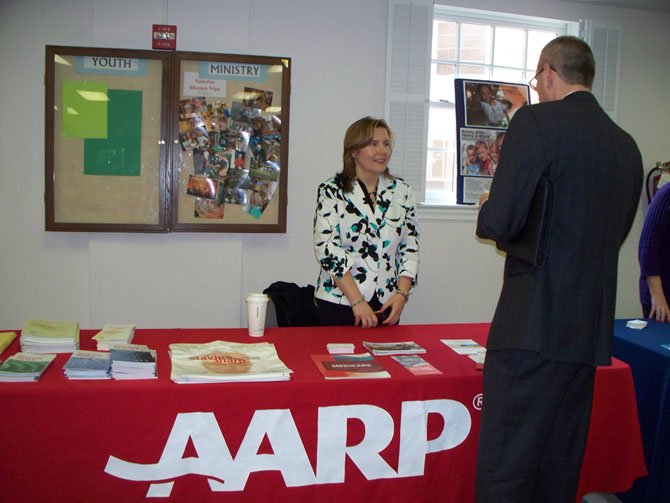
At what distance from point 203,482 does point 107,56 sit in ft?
8.50

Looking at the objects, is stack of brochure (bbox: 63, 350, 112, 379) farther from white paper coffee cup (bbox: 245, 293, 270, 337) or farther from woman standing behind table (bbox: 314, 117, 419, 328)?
woman standing behind table (bbox: 314, 117, 419, 328)

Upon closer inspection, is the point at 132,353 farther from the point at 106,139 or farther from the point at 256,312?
the point at 106,139

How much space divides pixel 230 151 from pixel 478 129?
161 centimetres

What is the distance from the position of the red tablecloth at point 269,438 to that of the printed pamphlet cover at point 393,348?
10cm

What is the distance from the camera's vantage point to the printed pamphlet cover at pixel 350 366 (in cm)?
163

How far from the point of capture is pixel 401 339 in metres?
2.07

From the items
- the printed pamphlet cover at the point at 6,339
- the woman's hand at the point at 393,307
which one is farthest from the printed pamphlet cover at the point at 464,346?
the printed pamphlet cover at the point at 6,339

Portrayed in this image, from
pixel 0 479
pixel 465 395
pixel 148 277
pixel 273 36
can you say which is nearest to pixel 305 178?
pixel 273 36

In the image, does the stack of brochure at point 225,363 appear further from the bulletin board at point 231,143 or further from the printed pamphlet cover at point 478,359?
the bulletin board at point 231,143

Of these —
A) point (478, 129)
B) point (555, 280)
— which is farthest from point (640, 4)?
point (555, 280)

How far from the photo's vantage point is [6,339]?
1.80m

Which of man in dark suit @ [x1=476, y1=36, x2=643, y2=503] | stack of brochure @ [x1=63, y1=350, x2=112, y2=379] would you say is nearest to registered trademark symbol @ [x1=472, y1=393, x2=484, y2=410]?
man in dark suit @ [x1=476, y1=36, x2=643, y2=503]

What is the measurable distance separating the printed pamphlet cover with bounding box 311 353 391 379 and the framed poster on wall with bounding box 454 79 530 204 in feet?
7.41

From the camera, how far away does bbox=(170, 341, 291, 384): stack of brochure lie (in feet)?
5.06
